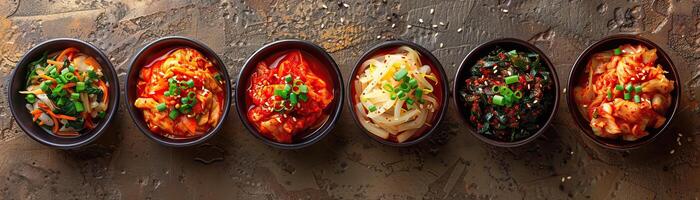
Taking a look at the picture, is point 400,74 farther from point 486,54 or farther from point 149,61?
point 149,61

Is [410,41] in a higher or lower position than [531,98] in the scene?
higher

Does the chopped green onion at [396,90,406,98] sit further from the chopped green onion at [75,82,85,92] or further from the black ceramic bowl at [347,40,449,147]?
the chopped green onion at [75,82,85,92]

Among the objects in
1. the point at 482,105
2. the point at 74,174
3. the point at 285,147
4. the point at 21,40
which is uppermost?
the point at 21,40

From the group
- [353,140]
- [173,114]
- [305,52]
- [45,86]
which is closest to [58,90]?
[45,86]

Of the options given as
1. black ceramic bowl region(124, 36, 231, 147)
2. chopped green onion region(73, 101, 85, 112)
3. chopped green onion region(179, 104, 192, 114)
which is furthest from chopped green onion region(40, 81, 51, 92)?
chopped green onion region(179, 104, 192, 114)

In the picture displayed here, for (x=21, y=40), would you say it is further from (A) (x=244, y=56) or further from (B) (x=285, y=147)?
(B) (x=285, y=147)

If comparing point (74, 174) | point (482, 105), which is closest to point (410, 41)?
point (482, 105)
